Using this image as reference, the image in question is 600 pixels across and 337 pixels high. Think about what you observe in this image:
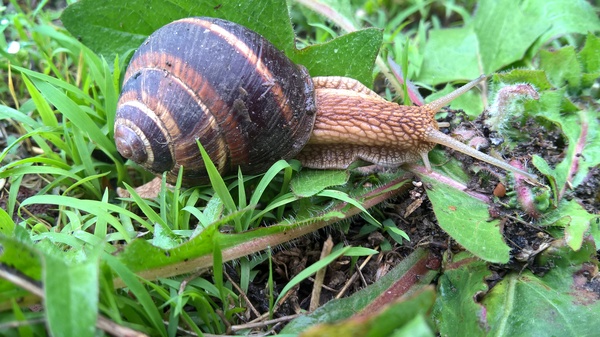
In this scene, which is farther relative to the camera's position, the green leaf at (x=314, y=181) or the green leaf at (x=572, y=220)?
the green leaf at (x=314, y=181)

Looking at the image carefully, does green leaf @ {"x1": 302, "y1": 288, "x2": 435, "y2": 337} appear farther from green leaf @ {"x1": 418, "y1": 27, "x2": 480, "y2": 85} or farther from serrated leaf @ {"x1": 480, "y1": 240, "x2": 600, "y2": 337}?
green leaf @ {"x1": 418, "y1": 27, "x2": 480, "y2": 85}

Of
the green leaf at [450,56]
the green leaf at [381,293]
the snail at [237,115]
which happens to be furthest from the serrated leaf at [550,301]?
the green leaf at [450,56]

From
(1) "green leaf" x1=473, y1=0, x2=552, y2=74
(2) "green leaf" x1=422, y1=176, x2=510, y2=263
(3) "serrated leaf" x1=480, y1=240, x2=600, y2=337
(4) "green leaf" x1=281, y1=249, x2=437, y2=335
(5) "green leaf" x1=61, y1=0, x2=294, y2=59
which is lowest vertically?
(3) "serrated leaf" x1=480, y1=240, x2=600, y2=337

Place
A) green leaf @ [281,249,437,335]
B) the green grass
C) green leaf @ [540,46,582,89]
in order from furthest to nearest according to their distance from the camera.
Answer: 1. green leaf @ [540,46,582,89]
2. green leaf @ [281,249,437,335]
3. the green grass

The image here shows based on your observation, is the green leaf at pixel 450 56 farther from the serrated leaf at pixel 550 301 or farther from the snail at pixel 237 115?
the serrated leaf at pixel 550 301

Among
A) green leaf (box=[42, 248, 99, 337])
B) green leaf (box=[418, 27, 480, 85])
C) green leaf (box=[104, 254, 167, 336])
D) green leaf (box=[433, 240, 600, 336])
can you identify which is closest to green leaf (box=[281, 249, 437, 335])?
green leaf (box=[433, 240, 600, 336])

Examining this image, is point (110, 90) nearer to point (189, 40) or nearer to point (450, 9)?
point (189, 40)

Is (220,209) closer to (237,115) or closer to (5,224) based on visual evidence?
(237,115)
